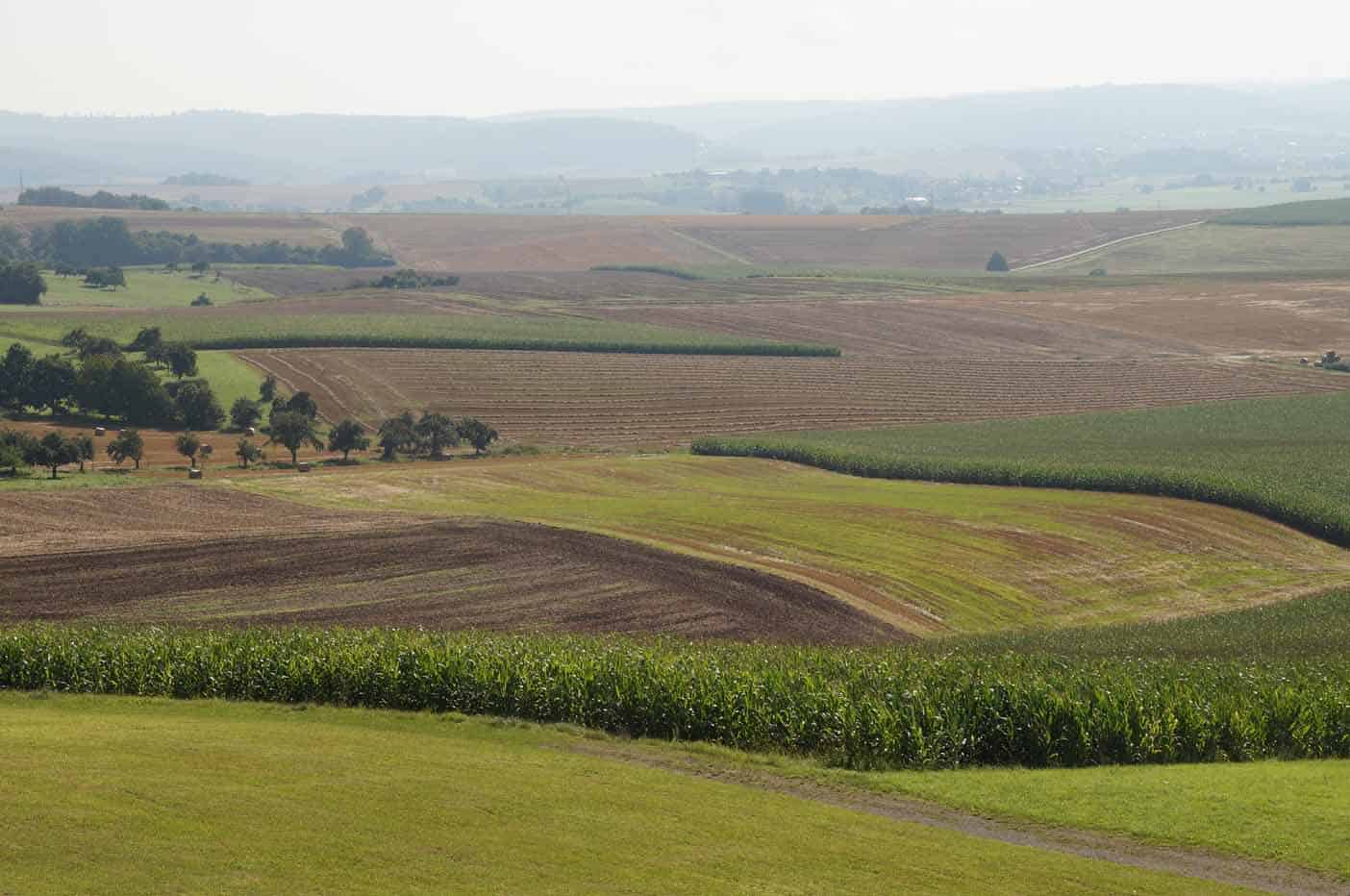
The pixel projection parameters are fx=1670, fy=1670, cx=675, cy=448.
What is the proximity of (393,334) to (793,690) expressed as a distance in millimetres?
91325

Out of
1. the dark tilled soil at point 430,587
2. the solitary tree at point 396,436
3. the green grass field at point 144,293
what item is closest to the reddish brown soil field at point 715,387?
the solitary tree at point 396,436

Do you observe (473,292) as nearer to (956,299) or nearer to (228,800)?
(956,299)

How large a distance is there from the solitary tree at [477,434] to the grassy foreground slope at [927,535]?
9149 millimetres

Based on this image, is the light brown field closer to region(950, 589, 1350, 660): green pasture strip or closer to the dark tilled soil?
the dark tilled soil

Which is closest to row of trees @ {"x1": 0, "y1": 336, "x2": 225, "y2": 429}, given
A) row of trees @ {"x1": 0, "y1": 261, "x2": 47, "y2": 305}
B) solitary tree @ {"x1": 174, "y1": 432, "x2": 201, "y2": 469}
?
solitary tree @ {"x1": 174, "y1": 432, "x2": 201, "y2": 469}

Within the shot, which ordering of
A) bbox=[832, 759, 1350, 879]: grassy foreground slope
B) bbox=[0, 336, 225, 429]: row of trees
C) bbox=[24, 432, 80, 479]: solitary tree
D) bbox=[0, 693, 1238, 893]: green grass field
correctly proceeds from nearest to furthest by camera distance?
bbox=[0, 693, 1238, 893]: green grass field
bbox=[832, 759, 1350, 879]: grassy foreground slope
bbox=[24, 432, 80, 479]: solitary tree
bbox=[0, 336, 225, 429]: row of trees

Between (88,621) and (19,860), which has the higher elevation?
(19,860)

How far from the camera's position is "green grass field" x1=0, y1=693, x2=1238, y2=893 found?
22.2 metres

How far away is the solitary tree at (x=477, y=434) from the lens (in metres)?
86.4

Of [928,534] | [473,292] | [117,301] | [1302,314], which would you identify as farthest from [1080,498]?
[117,301]

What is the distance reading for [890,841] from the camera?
25531mm

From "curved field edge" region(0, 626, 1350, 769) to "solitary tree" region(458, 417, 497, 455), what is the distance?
47.4 m

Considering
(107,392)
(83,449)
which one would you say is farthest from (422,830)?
(107,392)

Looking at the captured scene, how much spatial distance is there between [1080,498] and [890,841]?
4798 cm
